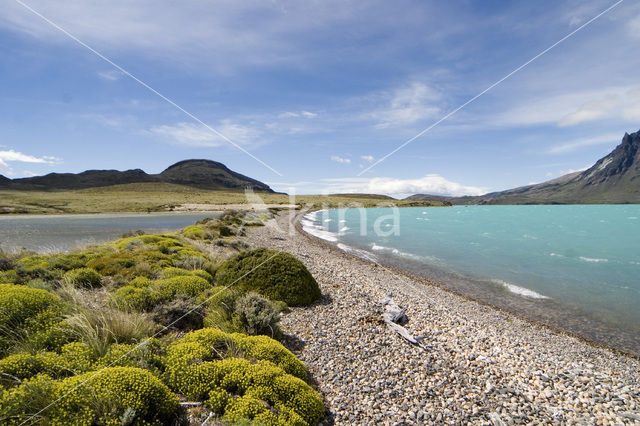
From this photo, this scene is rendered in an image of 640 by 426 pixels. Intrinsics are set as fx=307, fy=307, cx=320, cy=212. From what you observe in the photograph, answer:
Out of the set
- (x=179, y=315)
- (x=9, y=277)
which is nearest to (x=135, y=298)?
(x=179, y=315)

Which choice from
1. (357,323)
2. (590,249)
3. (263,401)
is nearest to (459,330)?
(357,323)

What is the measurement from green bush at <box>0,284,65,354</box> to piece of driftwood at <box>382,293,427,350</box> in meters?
8.44

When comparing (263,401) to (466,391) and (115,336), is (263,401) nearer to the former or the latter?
(115,336)

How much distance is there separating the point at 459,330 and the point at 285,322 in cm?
606

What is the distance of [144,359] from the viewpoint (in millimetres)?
5500

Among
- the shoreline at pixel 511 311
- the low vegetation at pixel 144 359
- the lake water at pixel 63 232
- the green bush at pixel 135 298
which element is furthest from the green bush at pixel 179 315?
the shoreline at pixel 511 311

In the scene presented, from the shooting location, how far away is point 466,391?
6859 mm

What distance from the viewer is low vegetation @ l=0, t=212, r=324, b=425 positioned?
4.20 metres

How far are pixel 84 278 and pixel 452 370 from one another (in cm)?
1188

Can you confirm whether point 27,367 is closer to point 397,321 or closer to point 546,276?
point 397,321

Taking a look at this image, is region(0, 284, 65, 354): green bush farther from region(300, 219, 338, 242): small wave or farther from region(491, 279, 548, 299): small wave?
region(300, 219, 338, 242): small wave

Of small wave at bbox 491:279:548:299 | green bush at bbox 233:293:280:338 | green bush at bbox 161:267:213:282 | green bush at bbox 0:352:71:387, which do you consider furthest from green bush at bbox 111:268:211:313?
small wave at bbox 491:279:548:299

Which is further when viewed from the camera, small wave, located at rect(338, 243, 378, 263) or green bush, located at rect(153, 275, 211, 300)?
small wave, located at rect(338, 243, 378, 263)

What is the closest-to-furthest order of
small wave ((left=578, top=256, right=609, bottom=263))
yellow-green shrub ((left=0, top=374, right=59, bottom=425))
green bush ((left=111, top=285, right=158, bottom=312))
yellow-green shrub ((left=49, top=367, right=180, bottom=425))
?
yellow-green shrub ((left=0, top=374, right=59, bottom=425)), yellow-green shrub ((left=49, top=367, right=180, bottom=425)), green bush ((left=111, top=285, right=158, bottom=312)), small wave ((left=578, top=256, right=609, bottom=263))
